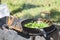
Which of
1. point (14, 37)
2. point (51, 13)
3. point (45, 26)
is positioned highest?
point (45, 26)

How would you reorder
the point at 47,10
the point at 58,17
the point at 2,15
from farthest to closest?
the point at 47,10 < the point at 58,17 < the point at 2,15

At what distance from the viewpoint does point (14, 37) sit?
3.96 metres

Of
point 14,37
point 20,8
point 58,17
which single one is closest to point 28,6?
point 20,8

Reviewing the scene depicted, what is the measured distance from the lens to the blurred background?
7.30m

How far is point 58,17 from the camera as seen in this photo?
280 inches

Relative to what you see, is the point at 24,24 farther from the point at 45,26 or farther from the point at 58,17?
the point at 58,17

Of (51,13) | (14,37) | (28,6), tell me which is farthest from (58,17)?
(14,37)

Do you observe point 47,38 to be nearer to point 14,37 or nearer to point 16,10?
point 14,37

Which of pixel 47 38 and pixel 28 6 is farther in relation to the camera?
pixel 28 6

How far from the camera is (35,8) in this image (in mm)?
7926

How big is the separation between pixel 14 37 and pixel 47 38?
734 millimetres

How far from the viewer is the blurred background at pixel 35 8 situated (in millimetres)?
7296

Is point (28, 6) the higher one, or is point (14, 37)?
point (14, 37)

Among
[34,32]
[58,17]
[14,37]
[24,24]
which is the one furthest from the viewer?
Answer: [58,17]
